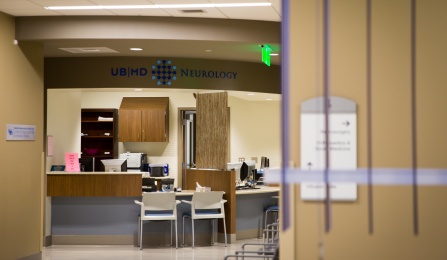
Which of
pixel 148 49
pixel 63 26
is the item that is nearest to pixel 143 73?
pixel 148 49

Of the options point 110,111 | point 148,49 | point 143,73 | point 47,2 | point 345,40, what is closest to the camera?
point 345,40

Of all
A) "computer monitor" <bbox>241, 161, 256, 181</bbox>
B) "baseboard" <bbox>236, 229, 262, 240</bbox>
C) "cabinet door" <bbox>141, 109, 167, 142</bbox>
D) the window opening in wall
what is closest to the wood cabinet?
"cabinet door" <bbox>141, 109, 167, 142</bbox>

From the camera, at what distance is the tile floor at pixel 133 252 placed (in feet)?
36.2

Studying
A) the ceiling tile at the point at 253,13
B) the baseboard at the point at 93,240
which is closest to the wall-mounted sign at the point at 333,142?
the ceiling tile at the point at 253,13

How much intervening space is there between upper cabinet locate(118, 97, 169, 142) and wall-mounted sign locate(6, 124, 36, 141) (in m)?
6.52

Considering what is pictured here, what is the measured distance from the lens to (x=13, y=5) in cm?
877

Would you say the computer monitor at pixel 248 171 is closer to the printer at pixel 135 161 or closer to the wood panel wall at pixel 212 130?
the wood panel wall at pixel 212 130

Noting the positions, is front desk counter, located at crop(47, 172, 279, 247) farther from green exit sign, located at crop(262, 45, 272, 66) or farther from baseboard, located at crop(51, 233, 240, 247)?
green exit sign, located at crop(262, 45, 272, 66)

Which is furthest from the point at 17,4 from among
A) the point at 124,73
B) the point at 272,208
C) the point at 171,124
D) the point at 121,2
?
the point at 171,124

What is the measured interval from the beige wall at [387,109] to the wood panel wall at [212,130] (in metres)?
7.32

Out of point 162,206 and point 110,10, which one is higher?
point 110,10

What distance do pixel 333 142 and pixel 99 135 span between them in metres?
12.5

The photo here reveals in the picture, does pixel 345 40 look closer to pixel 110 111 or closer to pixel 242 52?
pixel 242 52

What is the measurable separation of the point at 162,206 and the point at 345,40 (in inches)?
276
